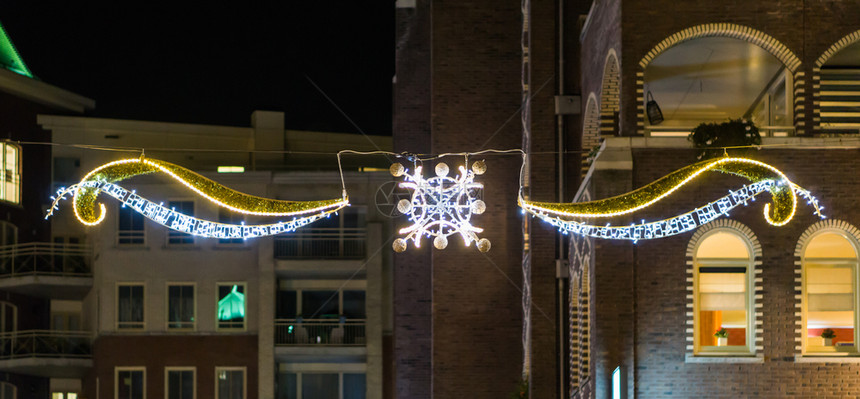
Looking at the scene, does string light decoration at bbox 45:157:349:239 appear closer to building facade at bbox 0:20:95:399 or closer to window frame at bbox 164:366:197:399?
building facade at bbox 0:20:95:399

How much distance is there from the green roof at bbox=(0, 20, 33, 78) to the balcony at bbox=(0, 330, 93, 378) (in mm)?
7907

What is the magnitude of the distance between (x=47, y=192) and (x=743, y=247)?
28710mm

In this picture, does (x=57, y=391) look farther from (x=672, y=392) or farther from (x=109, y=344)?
(x=672, y=392)

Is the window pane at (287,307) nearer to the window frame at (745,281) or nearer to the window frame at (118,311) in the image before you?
the window frame at (118,311)

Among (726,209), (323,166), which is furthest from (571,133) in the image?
(323,166)

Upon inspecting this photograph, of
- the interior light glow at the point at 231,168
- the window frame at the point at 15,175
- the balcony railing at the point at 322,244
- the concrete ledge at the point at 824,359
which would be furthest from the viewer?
the interior light glow at the point at 231,168

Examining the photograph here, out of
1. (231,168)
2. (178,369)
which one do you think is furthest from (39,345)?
(231,168)

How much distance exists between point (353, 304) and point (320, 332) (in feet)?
4.56

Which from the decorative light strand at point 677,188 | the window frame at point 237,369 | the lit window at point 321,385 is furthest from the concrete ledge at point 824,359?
the window frame at point 237,369

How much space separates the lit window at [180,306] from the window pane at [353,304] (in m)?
4.64

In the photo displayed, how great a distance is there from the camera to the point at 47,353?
4606cm

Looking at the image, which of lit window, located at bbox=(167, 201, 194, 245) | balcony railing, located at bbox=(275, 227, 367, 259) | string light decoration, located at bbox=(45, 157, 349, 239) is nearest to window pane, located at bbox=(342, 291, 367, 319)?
balcony railing, located at bbox=(275, 227, 367, 259)

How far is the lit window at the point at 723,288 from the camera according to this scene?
24.9 metres

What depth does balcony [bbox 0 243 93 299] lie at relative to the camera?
151 feet
